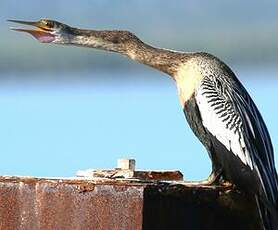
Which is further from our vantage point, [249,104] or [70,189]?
[249,104]

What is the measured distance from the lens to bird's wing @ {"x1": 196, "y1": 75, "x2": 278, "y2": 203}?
357cm

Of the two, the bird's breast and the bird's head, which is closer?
the bird's breast

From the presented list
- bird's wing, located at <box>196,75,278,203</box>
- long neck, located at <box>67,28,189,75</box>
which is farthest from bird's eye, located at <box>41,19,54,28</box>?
bird's wing, located at <box>196,75,278,203</box>

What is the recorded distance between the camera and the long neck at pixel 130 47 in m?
4.30

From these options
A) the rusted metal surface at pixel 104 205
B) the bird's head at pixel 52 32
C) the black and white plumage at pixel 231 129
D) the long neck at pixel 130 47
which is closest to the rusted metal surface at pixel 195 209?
the rusted metal surface at pixel 104 205

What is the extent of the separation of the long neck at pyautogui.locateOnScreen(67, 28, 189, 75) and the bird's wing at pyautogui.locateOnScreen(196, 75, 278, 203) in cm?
33

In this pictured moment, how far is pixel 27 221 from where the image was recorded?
2609mm

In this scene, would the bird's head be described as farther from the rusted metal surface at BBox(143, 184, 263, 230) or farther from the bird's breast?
the rusted metal surface at BBox(143, 184, 263, 230)

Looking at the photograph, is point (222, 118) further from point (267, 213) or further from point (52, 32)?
point (52, 32)

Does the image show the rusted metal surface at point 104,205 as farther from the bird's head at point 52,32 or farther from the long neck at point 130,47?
the bird's head at point 52,32

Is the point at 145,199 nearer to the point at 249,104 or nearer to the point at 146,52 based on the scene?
the point at 249,104

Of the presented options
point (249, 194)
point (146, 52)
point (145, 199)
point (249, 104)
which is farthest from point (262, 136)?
point (145, 199)

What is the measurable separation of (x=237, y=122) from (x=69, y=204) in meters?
1.40

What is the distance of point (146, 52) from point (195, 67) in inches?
16.9
